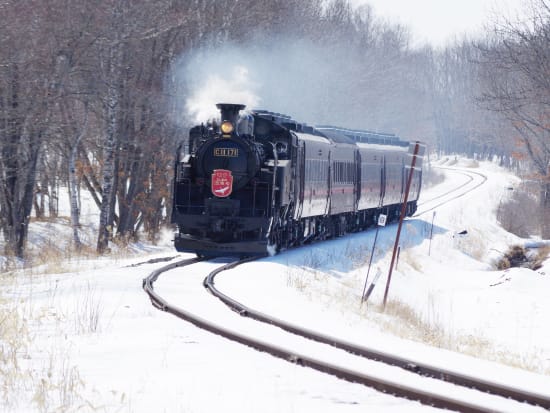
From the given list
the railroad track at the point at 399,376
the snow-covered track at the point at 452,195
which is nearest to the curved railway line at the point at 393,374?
the railroad track at the point at 399,376

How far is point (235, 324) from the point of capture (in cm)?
1013

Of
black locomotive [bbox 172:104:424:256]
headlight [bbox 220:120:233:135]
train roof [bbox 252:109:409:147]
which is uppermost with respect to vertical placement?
train roof [bbox 252:109:409:147]

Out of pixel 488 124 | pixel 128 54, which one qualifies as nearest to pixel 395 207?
pixel 128 54

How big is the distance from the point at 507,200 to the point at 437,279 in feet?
96.2

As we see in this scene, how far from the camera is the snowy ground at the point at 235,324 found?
21.2ft

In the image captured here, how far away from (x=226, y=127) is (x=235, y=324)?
932 cm

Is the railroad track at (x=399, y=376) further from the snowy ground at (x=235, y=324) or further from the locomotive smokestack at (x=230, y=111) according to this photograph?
the locomotive smokestack at (x=230, y=111)

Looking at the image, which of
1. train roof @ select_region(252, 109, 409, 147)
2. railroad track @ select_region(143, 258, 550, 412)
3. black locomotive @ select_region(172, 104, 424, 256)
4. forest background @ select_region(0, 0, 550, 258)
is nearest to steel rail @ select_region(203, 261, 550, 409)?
railroad track @ select_region(143, 258, 550, 412)

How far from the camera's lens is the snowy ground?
255 inches

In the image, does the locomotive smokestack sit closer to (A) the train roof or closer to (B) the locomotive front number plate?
(B) the locomotive front number plate

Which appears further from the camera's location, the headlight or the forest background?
the forest background

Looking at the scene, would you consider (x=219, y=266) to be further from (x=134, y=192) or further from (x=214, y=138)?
(x=134, y=192)

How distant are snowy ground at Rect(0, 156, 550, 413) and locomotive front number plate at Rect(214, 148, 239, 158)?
2.49 m

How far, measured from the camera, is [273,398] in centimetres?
646
